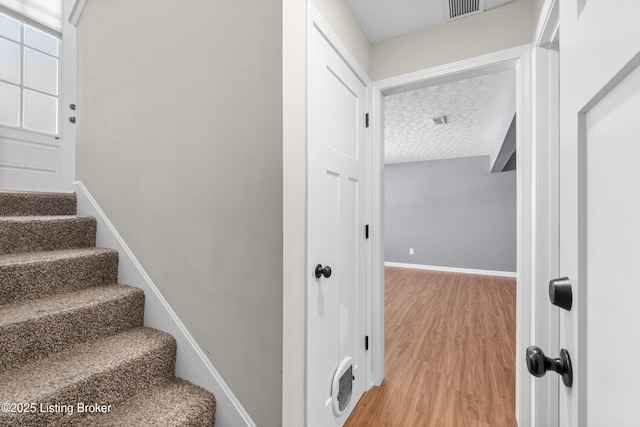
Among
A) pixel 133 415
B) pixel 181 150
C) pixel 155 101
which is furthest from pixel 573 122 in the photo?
pixel 155 101

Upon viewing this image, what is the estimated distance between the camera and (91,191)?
6.15ft

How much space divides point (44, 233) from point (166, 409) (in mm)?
1227

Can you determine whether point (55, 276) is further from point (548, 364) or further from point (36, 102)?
point (36, 102)

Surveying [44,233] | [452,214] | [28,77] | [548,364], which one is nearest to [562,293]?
[548,364]

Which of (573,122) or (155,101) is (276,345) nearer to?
(573,122)

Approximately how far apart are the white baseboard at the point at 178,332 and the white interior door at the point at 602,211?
44.9 inches

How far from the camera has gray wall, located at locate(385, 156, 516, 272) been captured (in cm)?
596

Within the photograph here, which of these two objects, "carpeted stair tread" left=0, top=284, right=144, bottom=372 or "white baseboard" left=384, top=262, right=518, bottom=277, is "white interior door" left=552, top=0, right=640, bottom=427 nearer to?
"carpeted stair tread" left=0, top=284, right=144, bottom=372

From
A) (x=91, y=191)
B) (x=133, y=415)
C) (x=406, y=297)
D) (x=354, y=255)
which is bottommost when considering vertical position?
(x=406, y=297)

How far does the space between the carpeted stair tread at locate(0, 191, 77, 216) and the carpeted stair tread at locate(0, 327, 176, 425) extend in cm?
106

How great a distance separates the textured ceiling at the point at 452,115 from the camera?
285 centimetres

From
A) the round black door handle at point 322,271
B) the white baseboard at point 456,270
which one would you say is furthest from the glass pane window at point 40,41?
the white baseboard at point 456,270

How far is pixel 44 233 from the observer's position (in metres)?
1.57

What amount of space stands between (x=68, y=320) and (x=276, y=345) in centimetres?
88
